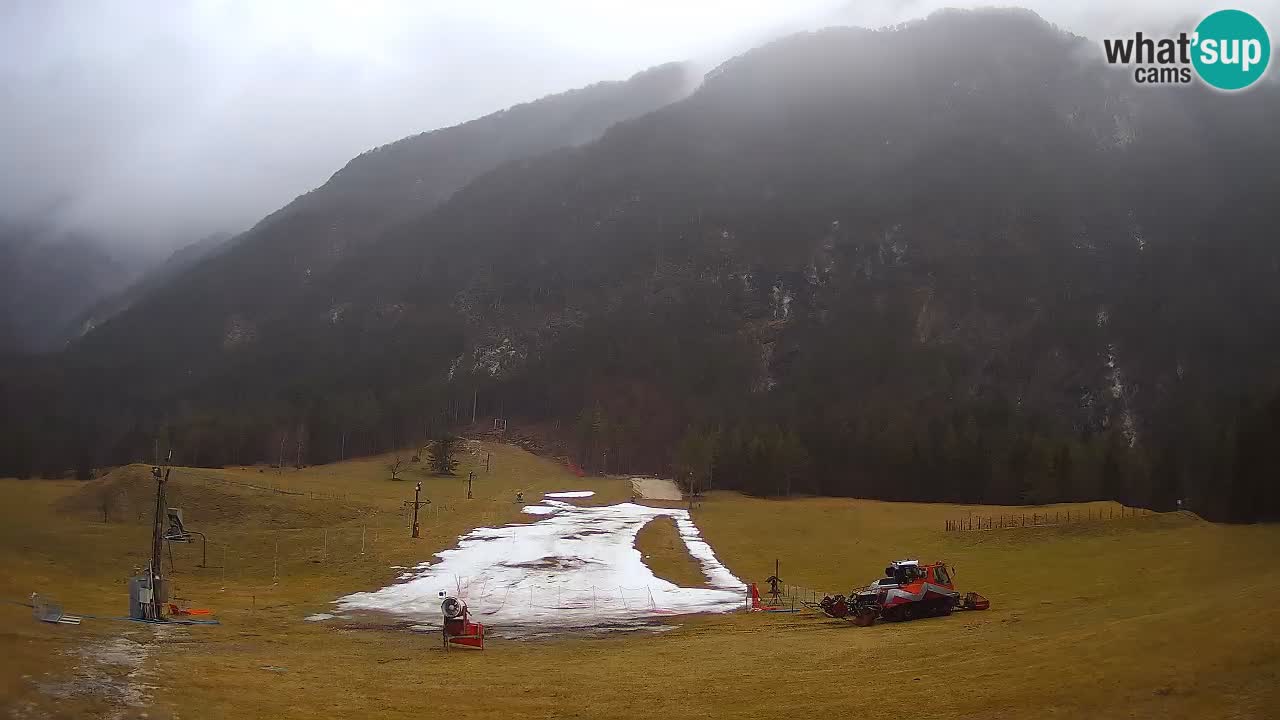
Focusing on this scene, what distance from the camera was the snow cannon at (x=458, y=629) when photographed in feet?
84.0

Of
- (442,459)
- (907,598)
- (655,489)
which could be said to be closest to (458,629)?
(907,598)

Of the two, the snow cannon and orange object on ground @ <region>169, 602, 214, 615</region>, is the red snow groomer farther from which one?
orange object on ground @ <region>169, 602, 214, 615</region>

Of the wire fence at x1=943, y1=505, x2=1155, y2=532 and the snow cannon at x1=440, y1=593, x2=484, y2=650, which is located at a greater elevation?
the snow cannon at x1=440, y1=593, x2=484, y2=650

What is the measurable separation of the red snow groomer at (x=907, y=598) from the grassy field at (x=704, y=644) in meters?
1.01

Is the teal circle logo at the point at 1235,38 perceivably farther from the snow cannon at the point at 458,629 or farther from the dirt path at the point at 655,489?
the dirt path at the point at 655,489

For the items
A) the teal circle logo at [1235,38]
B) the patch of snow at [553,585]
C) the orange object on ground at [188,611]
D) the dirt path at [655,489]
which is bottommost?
the dirt path at [655,489]

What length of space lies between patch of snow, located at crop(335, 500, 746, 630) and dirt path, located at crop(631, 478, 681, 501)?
43.0 meters

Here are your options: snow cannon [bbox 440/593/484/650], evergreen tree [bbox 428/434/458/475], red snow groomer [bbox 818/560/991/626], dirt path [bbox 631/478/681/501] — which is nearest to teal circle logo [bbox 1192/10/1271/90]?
red snow groomer [bbox 818/560/991/626]

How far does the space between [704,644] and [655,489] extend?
93.5 metres

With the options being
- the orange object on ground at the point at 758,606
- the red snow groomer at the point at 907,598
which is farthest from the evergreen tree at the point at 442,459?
the red snow groomer at the point at 907,598


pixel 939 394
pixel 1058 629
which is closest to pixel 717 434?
pixel 939 394

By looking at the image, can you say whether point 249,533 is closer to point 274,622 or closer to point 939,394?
point 274,622

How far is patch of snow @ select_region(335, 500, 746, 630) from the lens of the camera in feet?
114

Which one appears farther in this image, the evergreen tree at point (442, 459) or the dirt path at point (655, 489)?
the evergreen tree at point (442, 459)
